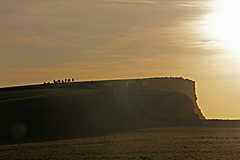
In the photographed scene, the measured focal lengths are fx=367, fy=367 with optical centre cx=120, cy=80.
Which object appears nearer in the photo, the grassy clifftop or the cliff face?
the grassy clifftop

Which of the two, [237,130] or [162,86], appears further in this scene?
[162,86]

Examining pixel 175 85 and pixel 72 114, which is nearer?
pixel 72 114

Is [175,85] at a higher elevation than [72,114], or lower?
higher

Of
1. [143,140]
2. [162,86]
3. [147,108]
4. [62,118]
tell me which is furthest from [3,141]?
[162,86]

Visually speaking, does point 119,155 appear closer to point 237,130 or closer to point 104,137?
point 104,137

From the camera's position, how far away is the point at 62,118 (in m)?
52.8

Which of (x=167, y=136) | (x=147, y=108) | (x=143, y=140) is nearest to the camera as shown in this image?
(x=143, y=140)

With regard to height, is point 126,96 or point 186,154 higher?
point 126,96

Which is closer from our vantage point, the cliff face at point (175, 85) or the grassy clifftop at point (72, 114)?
the grassy clifftop at point (72, 114)

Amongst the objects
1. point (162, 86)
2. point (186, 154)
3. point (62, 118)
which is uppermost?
point (162, 86)

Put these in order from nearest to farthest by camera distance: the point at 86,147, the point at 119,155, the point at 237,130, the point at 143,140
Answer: the point at 119,155 < the point at 86,147 < the point at 143,140 < the point at 237,130

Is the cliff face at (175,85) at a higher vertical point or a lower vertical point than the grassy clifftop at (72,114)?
higher

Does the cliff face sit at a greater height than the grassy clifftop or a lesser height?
greater

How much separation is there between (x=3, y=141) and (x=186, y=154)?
76.1 ft
